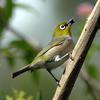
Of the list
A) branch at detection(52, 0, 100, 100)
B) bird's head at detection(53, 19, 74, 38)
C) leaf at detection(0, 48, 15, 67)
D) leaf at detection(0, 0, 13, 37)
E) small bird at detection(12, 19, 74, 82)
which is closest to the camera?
branch at detection(52, 0, 100, 100)

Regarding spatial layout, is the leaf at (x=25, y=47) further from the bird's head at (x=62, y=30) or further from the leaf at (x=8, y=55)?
the bird's head at (x=62, y=30)

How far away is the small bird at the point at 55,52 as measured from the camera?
1903 mm

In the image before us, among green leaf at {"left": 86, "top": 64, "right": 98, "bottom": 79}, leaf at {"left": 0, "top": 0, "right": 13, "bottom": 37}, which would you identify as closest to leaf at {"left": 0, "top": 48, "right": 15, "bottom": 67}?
leaf at {"left": 0, "top": 0, "right": 13, "bottom": 37}

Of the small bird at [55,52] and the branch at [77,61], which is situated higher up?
the branch at [77,61]

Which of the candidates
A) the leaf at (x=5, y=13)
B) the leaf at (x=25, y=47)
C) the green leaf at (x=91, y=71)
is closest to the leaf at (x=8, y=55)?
the leaf at (x=25, y=47)

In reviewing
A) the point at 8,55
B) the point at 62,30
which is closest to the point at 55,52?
the point at 62,30

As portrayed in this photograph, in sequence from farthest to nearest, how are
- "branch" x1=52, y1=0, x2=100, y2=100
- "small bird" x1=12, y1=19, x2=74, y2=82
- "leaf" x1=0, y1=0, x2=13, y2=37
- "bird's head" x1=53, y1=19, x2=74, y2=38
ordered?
"leaf" x1=0, y1=0, x2=13, y2=37
"bird's head" x1=53, y1=19, x2=74, y2=38
"small bird" x1=12, y1=19, x2=74, y2=82
"branch" x1=52, y1=0, x2=100, y2=100

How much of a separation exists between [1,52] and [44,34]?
90 cm

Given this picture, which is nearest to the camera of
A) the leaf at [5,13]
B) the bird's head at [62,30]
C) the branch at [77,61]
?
the branch at [77,61]

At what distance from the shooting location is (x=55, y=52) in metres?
2.02

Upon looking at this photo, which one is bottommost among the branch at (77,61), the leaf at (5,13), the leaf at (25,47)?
the leaf at (25,47)

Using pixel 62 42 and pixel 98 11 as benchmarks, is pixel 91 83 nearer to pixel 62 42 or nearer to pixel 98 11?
pixel 62 42

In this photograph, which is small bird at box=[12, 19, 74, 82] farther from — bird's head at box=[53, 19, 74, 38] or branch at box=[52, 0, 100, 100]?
branch at box=[52, 0, 100, 100]

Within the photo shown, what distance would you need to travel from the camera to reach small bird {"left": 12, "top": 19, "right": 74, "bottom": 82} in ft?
6.24
